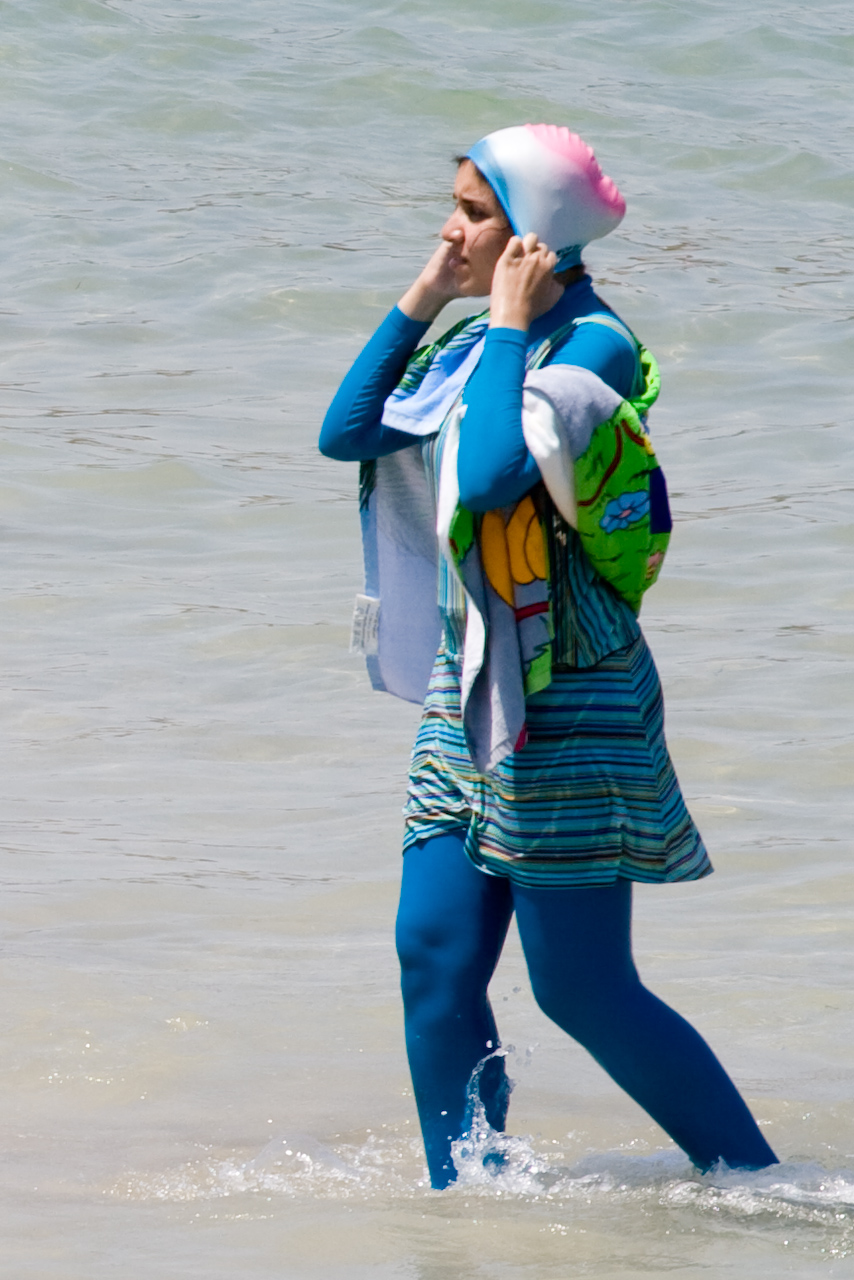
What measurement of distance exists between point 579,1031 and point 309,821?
8.25 feet

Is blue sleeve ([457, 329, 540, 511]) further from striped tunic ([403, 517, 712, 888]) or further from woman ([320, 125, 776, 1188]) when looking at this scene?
striped tunic ([403, 517, 712, 888])

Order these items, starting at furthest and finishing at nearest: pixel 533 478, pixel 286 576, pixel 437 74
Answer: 1. pixel 437 74
2. pixel 286 576
3. pixel 533 478

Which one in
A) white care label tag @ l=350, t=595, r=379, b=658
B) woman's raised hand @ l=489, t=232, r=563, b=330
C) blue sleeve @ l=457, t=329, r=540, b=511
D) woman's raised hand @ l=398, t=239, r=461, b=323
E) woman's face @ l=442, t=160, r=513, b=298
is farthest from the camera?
white care label tag @ l=350, t=595, r=379, b=658

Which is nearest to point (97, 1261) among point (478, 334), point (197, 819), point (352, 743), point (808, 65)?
point (478, 334)

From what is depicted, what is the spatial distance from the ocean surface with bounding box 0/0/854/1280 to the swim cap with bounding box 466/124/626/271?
119 centimetres

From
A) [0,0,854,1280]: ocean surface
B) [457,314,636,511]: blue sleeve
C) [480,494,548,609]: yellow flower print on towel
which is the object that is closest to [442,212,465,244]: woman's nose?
[457,314,636,511]: blue sleeve

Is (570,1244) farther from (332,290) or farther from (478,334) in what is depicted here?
(332,290)

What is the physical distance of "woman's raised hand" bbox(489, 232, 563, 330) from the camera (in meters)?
2.75

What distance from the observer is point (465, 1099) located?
3.05 meters

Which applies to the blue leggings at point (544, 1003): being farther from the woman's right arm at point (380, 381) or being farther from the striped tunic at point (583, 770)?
the woman's right arm at point (380, 381)

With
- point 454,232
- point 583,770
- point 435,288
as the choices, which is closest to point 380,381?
point 435,288

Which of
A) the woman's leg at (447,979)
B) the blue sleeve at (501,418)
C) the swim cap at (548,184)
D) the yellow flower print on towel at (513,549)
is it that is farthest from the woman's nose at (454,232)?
the woman's leg at (447,979)

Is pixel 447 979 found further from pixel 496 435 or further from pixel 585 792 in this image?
pixel 496 435

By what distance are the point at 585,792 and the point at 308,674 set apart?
379cm
